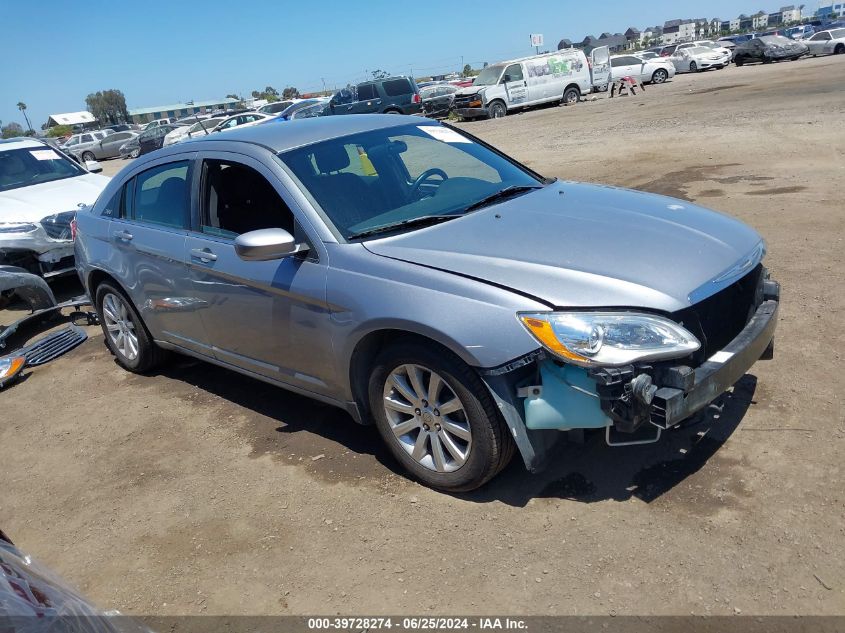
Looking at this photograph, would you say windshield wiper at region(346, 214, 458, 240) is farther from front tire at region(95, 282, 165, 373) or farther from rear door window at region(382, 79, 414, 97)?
rear door window at region(382, 79, 414, 97)

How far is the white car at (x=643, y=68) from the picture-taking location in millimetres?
35000

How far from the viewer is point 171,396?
509cm

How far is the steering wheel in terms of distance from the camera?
4.08 meters

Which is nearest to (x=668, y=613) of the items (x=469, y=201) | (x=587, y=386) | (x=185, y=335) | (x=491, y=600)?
(x=491, y=600)

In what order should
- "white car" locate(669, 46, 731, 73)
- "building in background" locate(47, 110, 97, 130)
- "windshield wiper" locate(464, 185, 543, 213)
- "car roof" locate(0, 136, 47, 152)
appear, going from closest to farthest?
"windshield wiper" locate(464, 185, 543, 213), "car roof" locate(0, 136, 47, 152), "white car" locate(669, 46, 731, 73), "building in background" locate(47, 110, 97, 130)

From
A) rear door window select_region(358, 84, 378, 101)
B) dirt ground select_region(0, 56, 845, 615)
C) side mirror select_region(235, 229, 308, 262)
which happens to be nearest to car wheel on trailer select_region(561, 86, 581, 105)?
rear door window select_region(358, 84, 378, 101)

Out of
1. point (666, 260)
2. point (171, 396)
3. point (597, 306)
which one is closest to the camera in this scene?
point (597, 306)

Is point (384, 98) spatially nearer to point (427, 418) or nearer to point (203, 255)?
point (203, 255)

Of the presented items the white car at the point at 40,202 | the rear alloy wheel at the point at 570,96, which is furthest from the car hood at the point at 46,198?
the rear alloy wheel at the point at 570,96

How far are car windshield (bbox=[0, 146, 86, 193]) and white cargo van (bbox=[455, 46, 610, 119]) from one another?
20.4m

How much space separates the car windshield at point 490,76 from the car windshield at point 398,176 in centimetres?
2483

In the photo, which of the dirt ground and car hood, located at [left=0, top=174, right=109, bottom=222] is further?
car hood, located at [left=0, top=174, right=109, bottom=222]

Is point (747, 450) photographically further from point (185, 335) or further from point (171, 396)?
point (171, 396)

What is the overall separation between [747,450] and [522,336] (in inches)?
55.6
